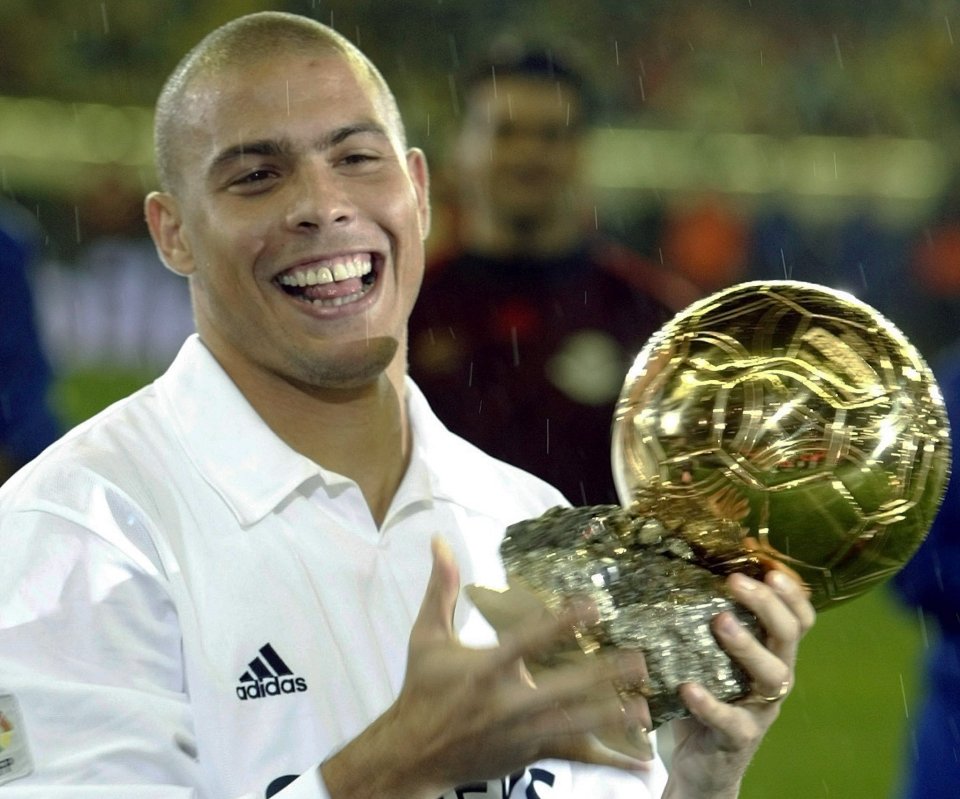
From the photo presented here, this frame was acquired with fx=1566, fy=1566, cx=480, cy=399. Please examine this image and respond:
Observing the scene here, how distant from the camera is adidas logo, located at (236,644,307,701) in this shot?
1.54m

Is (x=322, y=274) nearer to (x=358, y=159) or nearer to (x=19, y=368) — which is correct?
(x=358, y=159)

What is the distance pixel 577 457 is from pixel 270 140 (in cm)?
140

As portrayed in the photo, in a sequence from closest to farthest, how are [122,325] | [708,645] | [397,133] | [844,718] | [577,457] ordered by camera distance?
[708,645]
[397,133]
[577,457]
[844,718]
[122,325]

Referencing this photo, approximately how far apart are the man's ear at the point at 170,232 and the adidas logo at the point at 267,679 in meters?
0.54

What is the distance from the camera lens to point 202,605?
5.10 feet

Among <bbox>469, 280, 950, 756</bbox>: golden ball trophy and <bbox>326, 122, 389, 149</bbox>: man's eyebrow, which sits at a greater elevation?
<bbox>326, 122, 389, 149</bbox>: man's eyebrow

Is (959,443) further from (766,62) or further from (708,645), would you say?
(766,62)

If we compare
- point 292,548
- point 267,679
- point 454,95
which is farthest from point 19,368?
point 454,95

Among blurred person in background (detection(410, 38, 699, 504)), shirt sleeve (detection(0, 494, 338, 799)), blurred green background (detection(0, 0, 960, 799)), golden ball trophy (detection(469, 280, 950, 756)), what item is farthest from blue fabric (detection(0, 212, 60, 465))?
blurred green background (detection(0, 0, 960, 799))

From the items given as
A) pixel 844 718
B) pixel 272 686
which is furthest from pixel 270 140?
pixel 844 718

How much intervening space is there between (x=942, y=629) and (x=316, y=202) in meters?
1.22

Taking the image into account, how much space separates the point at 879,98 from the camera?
1230 cm

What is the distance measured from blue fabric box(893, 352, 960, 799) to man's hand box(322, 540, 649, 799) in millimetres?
1159

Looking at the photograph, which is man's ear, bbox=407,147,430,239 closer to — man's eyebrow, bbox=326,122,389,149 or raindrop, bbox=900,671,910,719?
man's eyebrow, bbox=326,122,389,149
